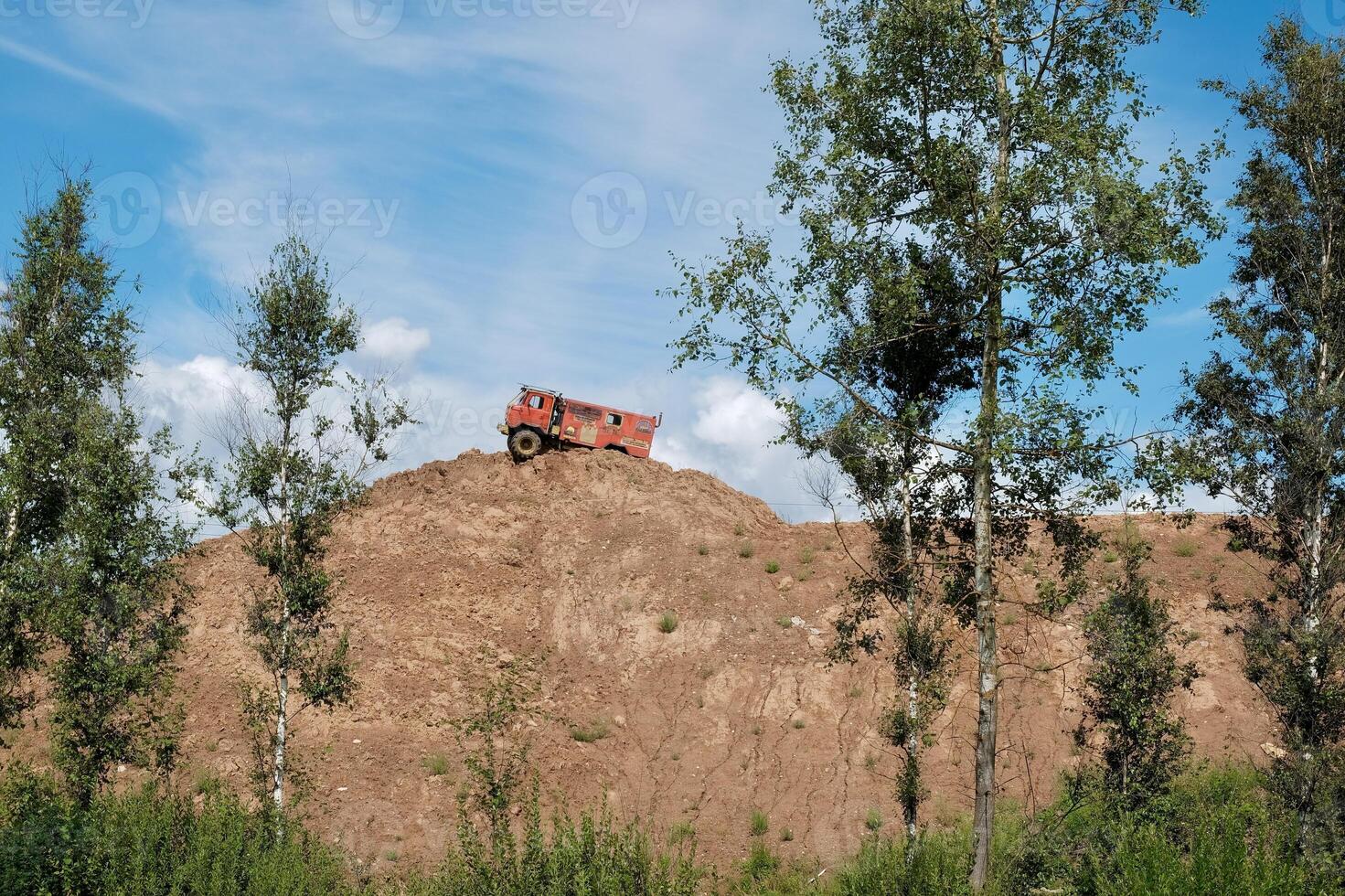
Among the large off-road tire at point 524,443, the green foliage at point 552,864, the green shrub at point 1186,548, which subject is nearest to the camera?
the green foliage at point 552,864

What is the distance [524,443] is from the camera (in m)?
42.2

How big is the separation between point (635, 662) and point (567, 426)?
11.8 metres

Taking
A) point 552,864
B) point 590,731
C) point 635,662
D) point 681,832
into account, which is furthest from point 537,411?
point 552,864

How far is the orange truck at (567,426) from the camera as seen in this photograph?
136 ft

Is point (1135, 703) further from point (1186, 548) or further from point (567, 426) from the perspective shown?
point (567, 426)

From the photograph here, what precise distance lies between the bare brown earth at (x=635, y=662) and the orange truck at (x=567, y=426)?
0.78m

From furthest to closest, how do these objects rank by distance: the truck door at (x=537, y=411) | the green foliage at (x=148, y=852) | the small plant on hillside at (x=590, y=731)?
the truck door at (x=537, y=411) < the small plant on hillside at (x=590, y=731) < the green foliage at (x=148, y=852)

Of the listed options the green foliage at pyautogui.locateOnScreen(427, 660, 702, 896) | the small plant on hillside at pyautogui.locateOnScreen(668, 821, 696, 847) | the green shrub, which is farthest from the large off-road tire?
the green foliage at pyautogui.locateOnScreen(427, 660, 702, 896)

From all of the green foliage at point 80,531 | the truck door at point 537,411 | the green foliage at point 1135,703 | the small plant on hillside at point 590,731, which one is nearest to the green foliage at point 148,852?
the green foliage at point 80,531

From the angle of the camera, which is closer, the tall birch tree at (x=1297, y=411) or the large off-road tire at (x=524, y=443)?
the tall birch tree at (x=1297, y=411)

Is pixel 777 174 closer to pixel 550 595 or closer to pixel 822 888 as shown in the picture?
pixel 822 888

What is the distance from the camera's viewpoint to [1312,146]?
2184 centimetres

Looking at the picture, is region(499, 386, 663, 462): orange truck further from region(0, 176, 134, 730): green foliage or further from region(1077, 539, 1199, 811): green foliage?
region(1077, 539, 1199, 811): green foliage

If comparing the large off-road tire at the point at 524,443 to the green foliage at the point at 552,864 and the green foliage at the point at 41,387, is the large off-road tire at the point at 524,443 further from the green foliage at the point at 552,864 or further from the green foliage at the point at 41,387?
the green foliage at the point at 552,864
